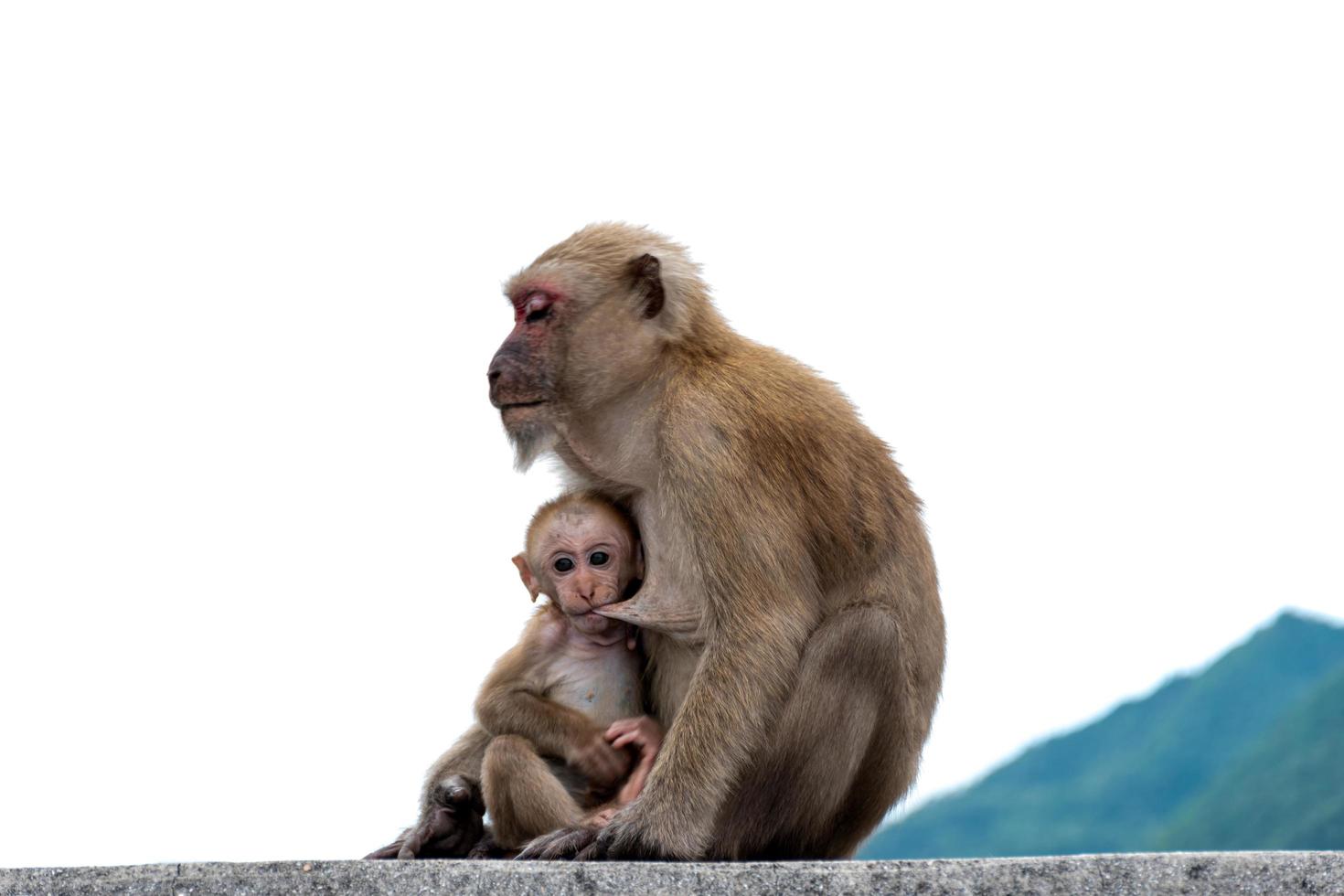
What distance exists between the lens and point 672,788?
15.3 feet

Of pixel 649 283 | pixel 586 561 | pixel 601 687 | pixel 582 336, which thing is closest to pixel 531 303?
pixel 582 336

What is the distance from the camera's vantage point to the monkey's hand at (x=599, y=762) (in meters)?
5.08

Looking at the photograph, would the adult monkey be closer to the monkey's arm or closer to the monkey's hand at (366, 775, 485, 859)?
the monkey's arm

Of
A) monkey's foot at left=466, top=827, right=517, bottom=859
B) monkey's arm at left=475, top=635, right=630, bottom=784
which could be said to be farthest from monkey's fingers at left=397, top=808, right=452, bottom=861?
monkey's arm at left=475, top=635, right=630, bottom=784

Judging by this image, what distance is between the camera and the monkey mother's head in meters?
5.24

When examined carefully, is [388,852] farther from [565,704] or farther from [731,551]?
[731,551]

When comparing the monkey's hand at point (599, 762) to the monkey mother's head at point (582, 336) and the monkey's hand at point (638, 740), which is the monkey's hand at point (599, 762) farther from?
the monkey mother's head at point (582, 336)

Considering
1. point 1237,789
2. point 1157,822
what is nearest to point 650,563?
point 1237,789

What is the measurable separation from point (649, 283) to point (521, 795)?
182 cm

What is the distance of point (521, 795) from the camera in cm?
486

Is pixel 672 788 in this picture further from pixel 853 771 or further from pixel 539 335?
→ pixel 539 335

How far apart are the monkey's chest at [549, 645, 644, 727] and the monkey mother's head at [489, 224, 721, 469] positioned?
2.43ft

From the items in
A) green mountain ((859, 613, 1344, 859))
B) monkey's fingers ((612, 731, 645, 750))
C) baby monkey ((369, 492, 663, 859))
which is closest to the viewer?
baby monkey ((369, 492, 663, 859))

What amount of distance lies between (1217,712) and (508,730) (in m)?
24.8
